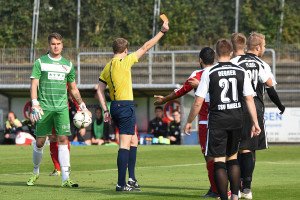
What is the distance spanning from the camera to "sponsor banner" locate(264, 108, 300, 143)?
31.1m

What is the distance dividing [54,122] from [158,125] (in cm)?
1654

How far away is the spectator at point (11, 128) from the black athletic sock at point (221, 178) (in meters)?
21.0

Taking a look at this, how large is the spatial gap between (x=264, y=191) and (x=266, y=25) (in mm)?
25677

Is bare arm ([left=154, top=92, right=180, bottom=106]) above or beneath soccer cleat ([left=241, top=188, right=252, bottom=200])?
above

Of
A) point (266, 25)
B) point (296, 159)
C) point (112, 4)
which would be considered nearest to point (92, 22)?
point (112, 4)

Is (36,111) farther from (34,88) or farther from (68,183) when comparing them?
(68,183)

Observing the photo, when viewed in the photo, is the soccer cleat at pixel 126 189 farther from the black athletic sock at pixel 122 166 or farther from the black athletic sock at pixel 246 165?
the black athletic sock at pixel 246 165

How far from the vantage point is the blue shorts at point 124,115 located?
1412cm

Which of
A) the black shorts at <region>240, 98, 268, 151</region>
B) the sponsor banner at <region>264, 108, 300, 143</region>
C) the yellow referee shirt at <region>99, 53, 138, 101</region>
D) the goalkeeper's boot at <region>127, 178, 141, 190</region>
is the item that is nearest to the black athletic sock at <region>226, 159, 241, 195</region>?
the black shorts at <region>240, 98, 268, 151</region>

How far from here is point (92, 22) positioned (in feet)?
131

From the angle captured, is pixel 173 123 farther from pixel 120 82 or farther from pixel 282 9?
pixel 120 82

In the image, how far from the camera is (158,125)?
3147 cm

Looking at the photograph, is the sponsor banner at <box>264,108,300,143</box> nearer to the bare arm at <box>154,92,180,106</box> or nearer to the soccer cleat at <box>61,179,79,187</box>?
the soccer cleat at <box>61,179,79,187</box>

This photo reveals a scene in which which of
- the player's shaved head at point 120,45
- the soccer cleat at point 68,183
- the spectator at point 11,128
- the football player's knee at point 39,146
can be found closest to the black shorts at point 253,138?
the player's shaved head at point 120,45
